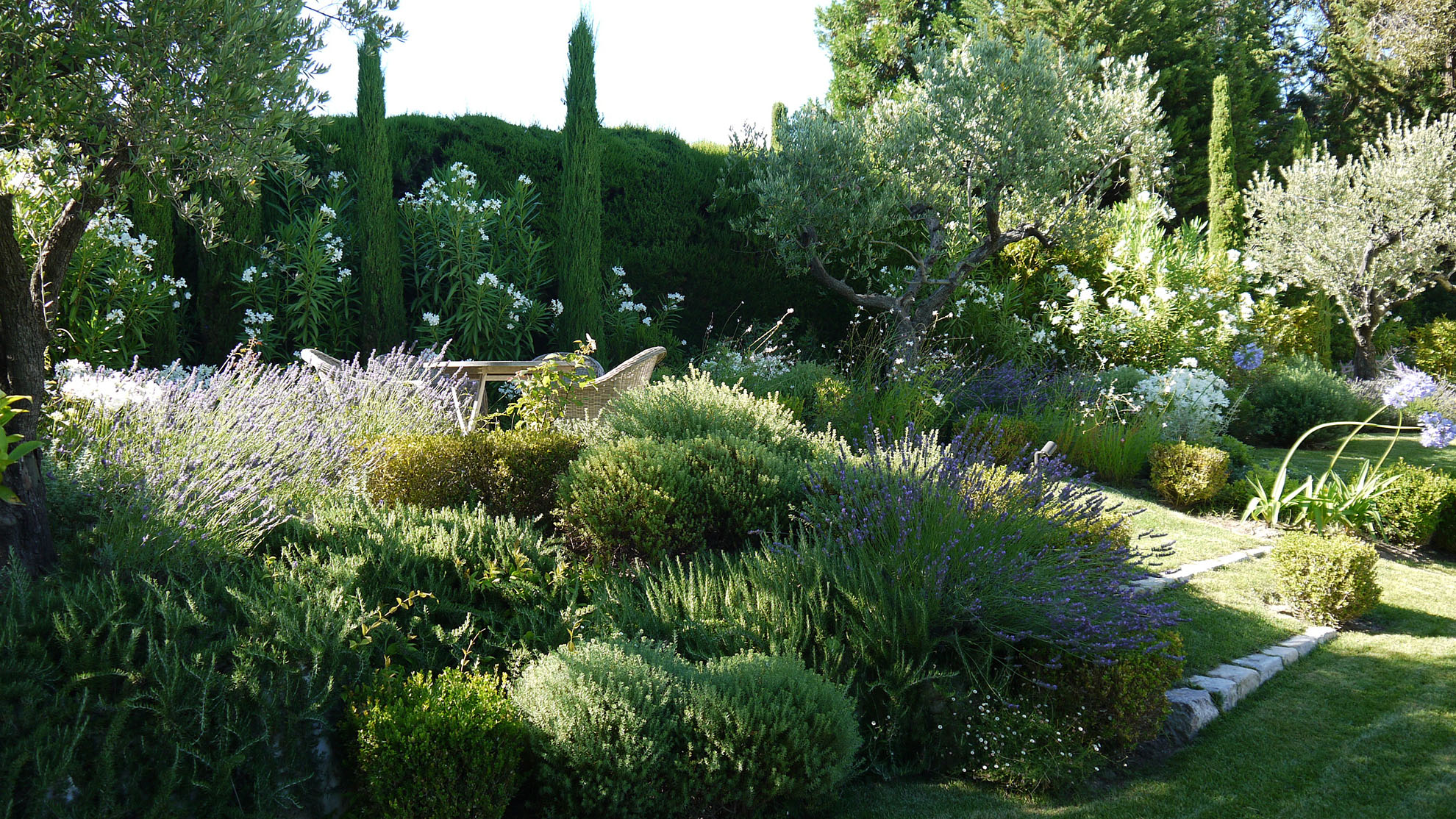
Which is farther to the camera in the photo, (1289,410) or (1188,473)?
(1289,410)

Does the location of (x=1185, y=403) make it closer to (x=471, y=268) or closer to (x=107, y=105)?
(x=471, y=268)

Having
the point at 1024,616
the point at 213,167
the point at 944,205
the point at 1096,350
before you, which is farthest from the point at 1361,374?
the point at 213,167

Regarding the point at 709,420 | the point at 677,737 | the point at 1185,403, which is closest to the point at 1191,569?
the point at 709,420

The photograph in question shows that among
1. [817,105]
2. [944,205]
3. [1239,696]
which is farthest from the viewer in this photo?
[817,105]

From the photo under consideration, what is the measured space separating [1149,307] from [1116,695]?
872 cm

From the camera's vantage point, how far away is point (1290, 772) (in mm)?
2947

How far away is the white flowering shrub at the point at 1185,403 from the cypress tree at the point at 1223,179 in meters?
7.70

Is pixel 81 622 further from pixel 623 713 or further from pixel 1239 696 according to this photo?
pixel 1239 696

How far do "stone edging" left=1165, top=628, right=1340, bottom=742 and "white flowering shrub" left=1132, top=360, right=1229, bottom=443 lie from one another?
4207mm

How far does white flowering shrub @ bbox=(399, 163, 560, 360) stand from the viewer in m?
8.20

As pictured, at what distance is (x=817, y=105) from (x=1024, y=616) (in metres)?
8.33

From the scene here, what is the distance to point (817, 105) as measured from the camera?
33.4 ft

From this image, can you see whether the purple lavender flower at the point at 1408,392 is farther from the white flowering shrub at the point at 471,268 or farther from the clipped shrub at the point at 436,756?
the white flowering shrub at the point at 471,268

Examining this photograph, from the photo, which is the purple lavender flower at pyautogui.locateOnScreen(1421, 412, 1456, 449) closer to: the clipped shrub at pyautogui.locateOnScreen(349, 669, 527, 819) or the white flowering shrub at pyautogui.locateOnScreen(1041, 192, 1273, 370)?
the white flowering shrub at pyautogui.locateOnScreen(1041, 192, 1273, 370)
